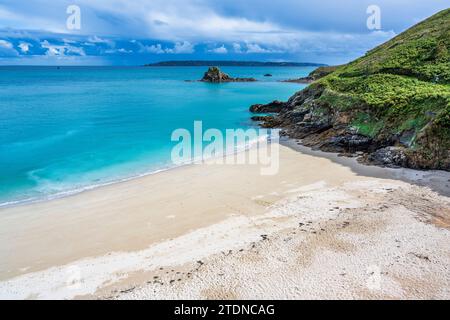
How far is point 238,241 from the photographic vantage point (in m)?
12.9

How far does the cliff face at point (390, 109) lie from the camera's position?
2091 cm

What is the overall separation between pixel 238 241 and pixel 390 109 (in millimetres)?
19002

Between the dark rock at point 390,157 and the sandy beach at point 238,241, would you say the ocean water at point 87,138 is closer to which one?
the sandy beach at point 238,241

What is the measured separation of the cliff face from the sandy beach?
281 cm

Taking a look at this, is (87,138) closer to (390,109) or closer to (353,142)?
(353,142)

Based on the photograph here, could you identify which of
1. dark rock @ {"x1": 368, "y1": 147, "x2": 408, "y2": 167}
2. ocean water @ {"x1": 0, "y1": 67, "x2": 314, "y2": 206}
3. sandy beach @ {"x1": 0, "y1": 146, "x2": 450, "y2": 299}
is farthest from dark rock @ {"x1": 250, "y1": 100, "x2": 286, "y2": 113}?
sandy beach @ {"x1": 0, "y1": 146, "x2": 450, "y2": 299}

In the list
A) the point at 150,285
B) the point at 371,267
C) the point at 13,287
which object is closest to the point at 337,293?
the point at 371,267

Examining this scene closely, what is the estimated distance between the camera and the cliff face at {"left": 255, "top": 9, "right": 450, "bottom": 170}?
20.9m

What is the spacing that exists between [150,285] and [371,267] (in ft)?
23.2

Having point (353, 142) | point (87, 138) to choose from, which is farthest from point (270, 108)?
point (87, 138)

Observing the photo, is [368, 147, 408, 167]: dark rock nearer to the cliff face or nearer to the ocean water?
the cliff face

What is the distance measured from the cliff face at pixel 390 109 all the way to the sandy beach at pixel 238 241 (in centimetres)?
281
